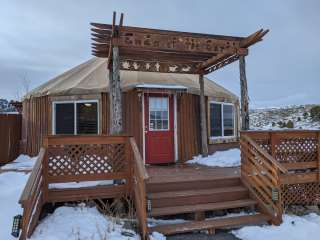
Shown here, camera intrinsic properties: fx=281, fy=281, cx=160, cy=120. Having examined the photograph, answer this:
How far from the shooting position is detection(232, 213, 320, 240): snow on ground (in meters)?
4.19

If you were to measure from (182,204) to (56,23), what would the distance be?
9969mm

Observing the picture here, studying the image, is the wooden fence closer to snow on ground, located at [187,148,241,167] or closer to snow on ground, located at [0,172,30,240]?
snow on ground, located at [0,172,30,240]

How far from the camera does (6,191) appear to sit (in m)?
5.19

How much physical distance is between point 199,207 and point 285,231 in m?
1.37

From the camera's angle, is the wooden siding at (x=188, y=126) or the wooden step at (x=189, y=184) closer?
the wooden step at (x=189, y=184)

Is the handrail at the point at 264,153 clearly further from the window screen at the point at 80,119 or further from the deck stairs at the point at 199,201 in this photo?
the window screen at the point at 80,119

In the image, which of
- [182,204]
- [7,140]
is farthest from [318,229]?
[7,140]

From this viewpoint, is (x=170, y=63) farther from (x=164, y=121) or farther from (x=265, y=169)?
(x=265, y=169)

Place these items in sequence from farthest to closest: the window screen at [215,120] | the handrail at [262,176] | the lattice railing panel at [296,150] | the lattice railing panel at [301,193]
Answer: the window screen at [215,120] < the lattice railing panel at [296,150] < the lattice railing panel at [301,193] < the handrail at [262,176]

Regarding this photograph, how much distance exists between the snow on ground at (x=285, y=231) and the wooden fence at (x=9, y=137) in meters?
8.01

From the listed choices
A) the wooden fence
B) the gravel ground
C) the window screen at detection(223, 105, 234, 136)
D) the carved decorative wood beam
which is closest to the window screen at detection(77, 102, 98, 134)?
the carved decorative wood beam

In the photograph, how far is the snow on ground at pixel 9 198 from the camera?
13.1ft

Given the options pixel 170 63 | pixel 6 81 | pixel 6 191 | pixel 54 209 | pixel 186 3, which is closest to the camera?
pixel 54 209

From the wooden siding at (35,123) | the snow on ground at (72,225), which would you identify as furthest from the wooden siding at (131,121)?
the snow on ground at (72,225)
